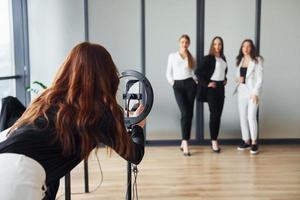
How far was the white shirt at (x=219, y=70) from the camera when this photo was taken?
17.5ft

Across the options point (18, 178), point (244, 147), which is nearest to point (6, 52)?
point (244, 147)

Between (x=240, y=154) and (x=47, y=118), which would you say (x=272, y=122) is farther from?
(x=47, y=118)

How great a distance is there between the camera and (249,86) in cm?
535

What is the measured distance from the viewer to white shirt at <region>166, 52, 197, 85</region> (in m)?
5.34

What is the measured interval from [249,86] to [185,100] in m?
0.86

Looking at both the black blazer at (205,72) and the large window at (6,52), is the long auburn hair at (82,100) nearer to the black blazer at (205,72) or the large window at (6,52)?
the black blazer at (205,72)

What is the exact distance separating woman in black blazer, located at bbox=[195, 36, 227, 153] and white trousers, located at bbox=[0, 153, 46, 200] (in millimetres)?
4111

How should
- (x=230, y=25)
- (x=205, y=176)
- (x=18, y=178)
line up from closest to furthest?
(x=18, y=178), (x=205, y=176), (x=230, y=25)

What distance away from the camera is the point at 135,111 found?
2559 millimetres

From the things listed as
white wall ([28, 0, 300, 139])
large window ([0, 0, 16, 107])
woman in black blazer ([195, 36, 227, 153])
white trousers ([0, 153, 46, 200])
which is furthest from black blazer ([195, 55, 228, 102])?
white trousers ([0, 153, 46, 200])

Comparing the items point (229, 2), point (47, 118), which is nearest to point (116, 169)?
point (229, 2)

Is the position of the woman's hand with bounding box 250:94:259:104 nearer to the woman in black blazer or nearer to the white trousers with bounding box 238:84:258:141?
the white trousers with bounding box 238:84:258:141

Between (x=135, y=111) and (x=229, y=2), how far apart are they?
3.61m

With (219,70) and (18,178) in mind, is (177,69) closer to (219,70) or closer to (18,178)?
(219,70)
